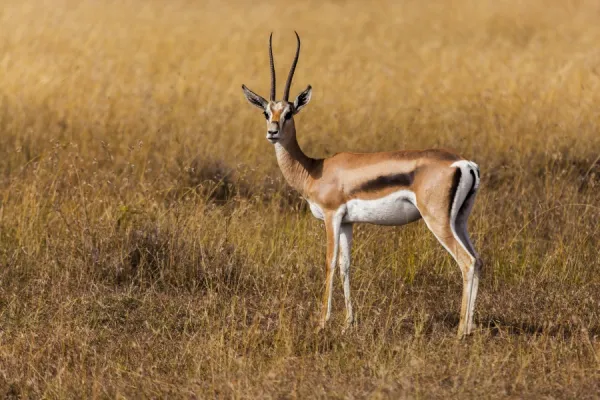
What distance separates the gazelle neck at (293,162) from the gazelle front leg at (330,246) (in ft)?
1.14

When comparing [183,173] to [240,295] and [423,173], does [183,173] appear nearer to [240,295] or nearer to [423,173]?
[240,295]

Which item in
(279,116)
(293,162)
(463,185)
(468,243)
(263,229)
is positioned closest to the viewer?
(463,185)

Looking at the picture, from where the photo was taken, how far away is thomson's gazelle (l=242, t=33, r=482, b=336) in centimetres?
571

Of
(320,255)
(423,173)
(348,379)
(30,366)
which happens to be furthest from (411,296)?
(30,366)

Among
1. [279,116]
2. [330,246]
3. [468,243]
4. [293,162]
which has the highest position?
[279,116]

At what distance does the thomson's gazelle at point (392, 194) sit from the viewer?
571 centimetres

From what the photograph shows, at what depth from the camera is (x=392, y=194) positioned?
5816 mm

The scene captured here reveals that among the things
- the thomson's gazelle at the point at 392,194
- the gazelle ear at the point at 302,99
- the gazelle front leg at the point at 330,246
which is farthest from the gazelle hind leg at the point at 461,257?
the gazelle ear at the point at 302,99

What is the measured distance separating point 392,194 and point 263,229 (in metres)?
2.26

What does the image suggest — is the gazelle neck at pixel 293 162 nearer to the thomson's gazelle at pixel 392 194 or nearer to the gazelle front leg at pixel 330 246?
the thomson's gazelle at pixel 392 194

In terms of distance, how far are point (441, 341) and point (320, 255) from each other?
1745mm

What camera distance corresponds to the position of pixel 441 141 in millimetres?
10211

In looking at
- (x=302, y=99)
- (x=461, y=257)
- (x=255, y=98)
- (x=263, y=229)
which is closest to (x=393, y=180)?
(x=461, y=257)

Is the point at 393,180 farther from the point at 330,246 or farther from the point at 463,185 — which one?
the point at 330,246
